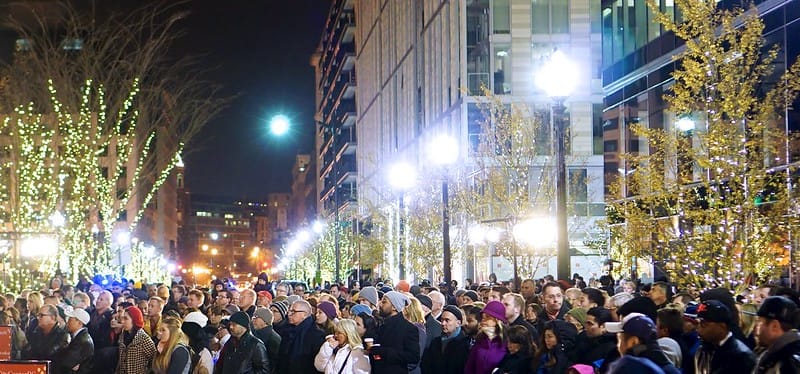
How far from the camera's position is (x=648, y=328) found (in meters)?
7.20

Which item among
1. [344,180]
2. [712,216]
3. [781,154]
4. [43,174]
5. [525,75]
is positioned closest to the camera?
[712,216]

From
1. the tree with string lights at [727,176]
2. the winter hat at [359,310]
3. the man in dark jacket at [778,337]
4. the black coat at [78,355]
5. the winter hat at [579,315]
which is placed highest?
the tree with string lights at [727,176]

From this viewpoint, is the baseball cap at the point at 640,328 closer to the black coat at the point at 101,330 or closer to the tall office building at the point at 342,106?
the black coat at the point at 101,330

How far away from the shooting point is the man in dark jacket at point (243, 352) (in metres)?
11.9

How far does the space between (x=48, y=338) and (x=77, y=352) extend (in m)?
0.90

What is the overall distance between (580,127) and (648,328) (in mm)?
41659

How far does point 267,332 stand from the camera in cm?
1327

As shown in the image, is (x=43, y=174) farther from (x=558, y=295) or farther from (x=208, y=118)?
(x=558, y=295)

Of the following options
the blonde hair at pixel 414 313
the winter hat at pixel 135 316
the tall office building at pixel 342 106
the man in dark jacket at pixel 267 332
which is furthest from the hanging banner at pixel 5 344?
the tall office building at pixel 342 106

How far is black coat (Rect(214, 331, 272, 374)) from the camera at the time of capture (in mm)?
11914

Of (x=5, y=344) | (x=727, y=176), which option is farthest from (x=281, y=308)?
(x=727, y=176)

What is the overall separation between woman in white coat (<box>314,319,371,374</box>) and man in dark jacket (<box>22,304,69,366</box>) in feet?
16.7

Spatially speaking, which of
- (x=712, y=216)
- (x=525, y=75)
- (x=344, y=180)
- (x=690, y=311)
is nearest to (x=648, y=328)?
(x=690, y=311)

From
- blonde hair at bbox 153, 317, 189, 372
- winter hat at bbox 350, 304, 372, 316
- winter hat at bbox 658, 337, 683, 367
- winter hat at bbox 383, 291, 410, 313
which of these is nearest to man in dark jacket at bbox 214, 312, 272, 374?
blonde hair at bbox 153, 317, 189, 372
